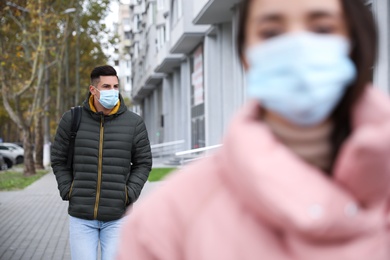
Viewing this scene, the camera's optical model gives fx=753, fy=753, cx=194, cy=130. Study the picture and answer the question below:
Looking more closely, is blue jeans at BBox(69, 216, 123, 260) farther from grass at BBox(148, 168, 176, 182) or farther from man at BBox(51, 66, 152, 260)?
grass at BBox(148, 168, 176, 182)

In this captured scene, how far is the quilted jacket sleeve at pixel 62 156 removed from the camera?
17.3 ft

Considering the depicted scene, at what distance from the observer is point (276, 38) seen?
4.82 ft

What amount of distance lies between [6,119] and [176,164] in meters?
40.1

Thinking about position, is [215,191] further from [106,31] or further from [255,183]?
[106,31]

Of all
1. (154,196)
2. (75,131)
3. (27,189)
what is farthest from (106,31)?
(154,196)

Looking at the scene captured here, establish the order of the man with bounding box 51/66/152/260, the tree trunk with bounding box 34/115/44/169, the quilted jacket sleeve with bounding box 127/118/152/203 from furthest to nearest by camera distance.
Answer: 1. the tree trunk with bounding box 34/115/44/169
2. the quilted jacket sleeve with bounding box 127/118/152/203
3. the man with bounding box 51/66/152/260

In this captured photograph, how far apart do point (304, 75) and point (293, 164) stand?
0.17m

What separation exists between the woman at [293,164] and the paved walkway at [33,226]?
4525 mm

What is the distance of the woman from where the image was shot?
136 cm

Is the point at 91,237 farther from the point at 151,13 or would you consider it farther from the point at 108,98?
the point at 151,13

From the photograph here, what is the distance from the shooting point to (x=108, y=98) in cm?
529

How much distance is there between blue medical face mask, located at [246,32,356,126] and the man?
Answer: 3.86m

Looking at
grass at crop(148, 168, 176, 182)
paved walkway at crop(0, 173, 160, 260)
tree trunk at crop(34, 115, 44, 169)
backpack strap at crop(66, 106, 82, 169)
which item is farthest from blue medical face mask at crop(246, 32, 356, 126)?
tree trunk at crop(34, 115, 44, 169)

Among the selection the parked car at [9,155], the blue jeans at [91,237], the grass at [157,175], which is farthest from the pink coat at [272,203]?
the parked car at [9,155]
